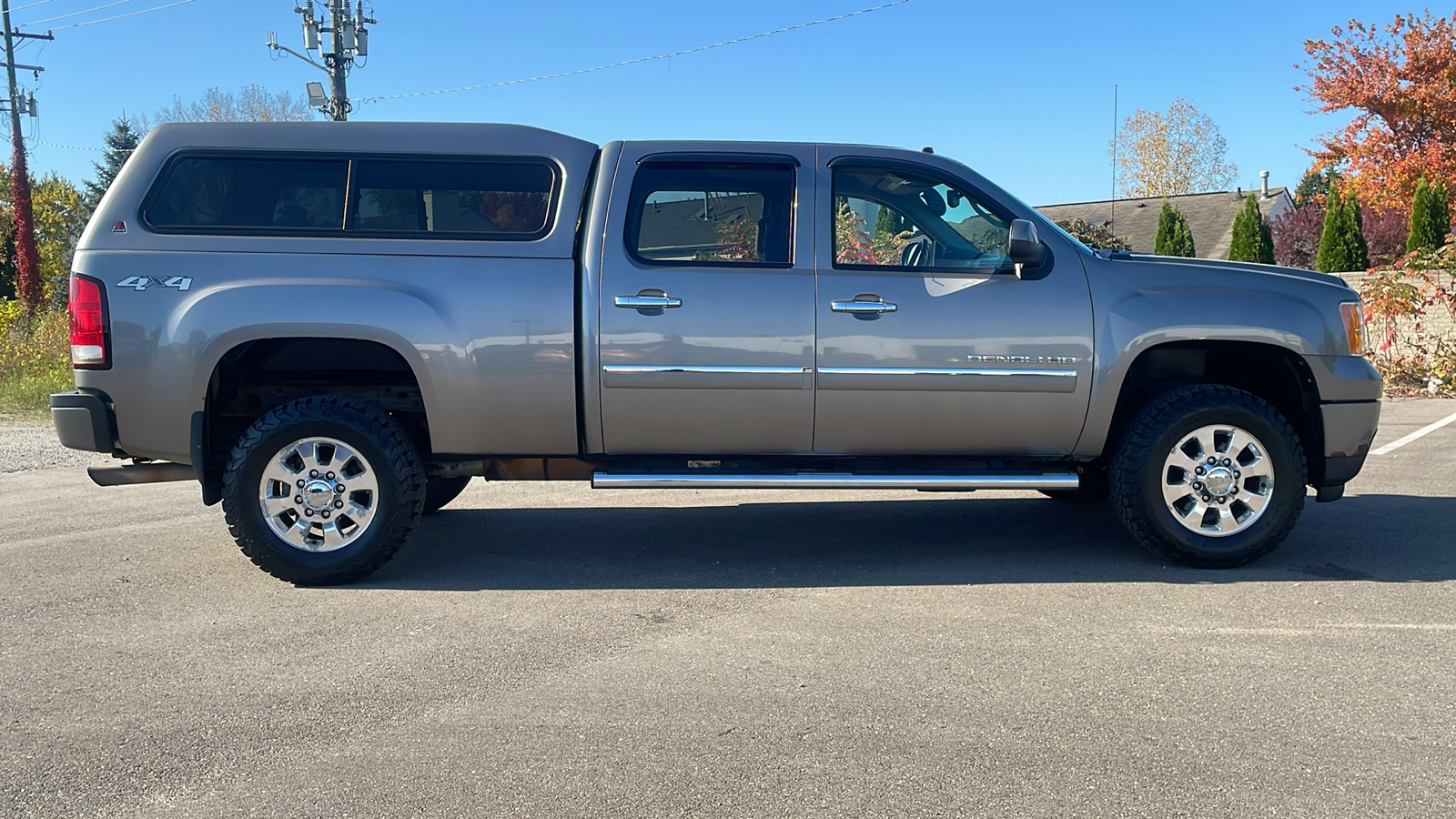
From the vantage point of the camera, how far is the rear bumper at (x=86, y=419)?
17.0ft

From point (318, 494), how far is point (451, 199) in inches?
59.0

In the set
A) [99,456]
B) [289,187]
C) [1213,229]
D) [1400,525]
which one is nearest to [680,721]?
[289,187]

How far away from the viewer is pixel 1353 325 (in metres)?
5.59

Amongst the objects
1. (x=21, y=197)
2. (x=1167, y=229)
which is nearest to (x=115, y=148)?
(x=21, y=197)

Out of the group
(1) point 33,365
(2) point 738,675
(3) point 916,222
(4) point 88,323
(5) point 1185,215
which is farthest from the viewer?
(5) point 1185,215

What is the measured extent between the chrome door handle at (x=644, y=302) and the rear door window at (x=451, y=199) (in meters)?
0.49

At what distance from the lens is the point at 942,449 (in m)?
5.54

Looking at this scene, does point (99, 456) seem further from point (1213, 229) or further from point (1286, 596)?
point (1213, 229)

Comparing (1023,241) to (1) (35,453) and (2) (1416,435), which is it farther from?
(1) (35,453)

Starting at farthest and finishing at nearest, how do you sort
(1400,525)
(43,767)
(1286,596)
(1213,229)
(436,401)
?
(1213,229) → (1400,525) → (436,401) → (1286,596) → (43,767)

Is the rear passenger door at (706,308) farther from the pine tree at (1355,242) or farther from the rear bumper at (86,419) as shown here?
the pine tree at (1355,242)

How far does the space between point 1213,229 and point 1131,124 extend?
60.5 feet

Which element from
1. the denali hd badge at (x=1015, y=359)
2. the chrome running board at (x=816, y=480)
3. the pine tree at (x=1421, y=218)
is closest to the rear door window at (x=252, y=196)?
the chrome running board at (x=816, y=480)

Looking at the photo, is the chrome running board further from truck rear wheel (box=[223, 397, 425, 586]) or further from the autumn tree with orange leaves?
the autumn tree with orange leaves
